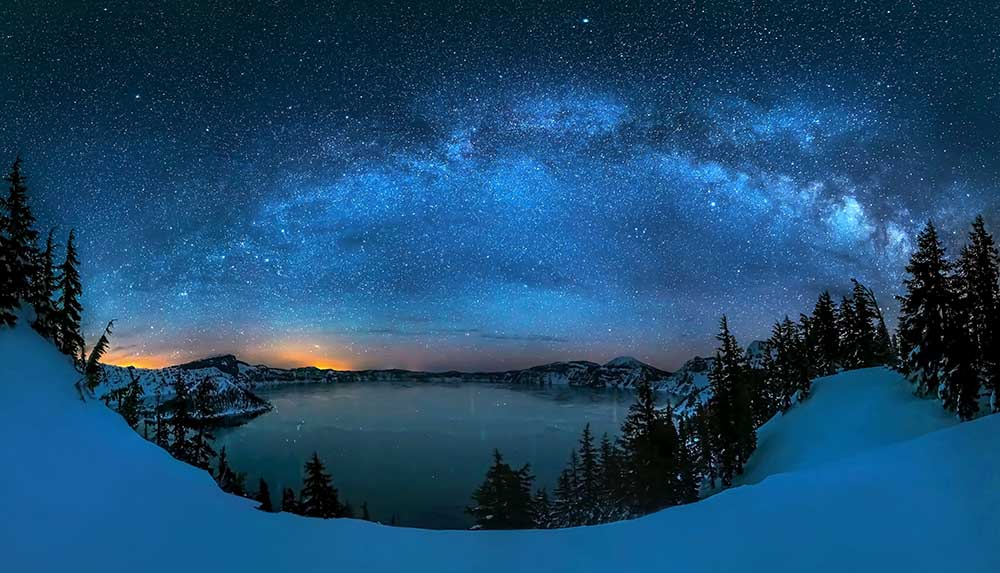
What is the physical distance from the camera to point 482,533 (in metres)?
8.98

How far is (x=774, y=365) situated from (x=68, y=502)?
222 ft

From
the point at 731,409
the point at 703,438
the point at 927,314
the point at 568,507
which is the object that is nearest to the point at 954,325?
the point at 927,314

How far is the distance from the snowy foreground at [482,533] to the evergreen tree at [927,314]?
26.4m

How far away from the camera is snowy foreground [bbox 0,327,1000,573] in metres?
6.71

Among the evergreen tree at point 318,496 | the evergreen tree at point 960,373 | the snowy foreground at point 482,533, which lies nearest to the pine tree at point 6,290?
the snowy foreground at point 482,533

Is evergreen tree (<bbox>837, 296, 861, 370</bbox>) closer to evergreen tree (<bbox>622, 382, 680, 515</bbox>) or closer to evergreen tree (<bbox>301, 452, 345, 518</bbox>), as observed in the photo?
evergreen tree (<bbox>622, 382, 680, 515</bbox>)

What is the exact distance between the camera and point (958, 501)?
7.50 m

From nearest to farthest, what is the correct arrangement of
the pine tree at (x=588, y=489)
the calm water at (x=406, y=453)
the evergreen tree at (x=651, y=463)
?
the evergreen tree at (x=651, y=463) → the pine tree at (x=588, y=489) → the calm water at (x=406, y=453)

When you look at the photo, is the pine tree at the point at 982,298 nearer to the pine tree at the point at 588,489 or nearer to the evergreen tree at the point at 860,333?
the evergreen tree at the point at 860,333

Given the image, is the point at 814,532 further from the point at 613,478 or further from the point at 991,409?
the point at 613,478

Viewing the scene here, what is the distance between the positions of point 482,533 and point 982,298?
4046cm

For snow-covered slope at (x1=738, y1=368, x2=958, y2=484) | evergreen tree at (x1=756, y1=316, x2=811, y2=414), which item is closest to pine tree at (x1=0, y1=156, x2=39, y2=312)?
snow-covered slope at (x1=738, y1=368, x2=958, y2=484)

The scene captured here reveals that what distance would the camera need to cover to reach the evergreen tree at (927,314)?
2938 cm

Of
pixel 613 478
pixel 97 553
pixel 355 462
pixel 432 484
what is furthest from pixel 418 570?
pixel 355 462
